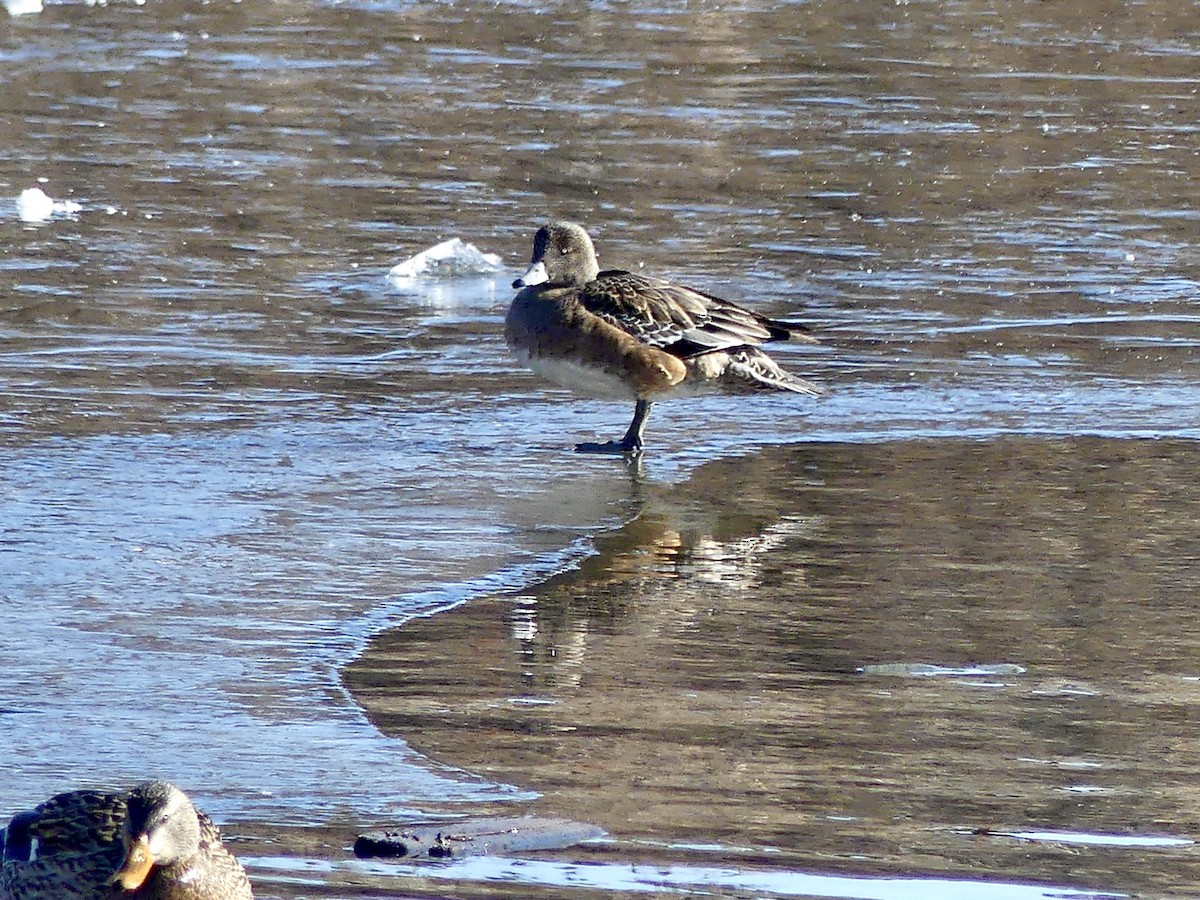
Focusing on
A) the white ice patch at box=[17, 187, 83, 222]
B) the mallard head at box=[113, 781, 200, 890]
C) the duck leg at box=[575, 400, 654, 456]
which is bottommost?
the duck leg at box=[575, 400, 654, 456]

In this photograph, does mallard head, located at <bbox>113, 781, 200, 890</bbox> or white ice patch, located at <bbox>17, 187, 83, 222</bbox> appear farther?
white ice patch, located at <bbox>17, 187, 83, 222</bbox>

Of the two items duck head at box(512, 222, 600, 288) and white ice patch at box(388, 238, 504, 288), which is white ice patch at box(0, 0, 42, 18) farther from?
duck head at box(512, 222, 600, 288)

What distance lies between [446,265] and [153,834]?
22.4 feet

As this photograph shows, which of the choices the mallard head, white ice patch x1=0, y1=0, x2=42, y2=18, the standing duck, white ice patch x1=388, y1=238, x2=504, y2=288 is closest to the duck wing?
the standing duck

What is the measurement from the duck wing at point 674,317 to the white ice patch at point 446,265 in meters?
2.24

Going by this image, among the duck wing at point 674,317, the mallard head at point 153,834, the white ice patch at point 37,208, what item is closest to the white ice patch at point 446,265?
the white ice patch at point 37,208

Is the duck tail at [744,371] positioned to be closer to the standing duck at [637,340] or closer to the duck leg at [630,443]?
the standing duck at [637,340]

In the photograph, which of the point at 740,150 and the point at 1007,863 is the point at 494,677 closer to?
the point at 1007,863

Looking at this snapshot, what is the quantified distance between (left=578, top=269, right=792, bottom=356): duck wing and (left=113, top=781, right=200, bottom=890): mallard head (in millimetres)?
4275

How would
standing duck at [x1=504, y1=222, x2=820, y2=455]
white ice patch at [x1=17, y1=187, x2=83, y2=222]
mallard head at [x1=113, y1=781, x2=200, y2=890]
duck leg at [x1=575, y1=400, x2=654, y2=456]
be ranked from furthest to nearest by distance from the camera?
white ice patch at [x1=17, y1=187, x2=83, y2=222]
standing duck at [x1=504, y1=222, x2=820, y2=455]
duck leg at [x1=575, y1=400, x2=654, y2=456]
mallard head at [x1=113, y1=781, x2=200, y2=890]

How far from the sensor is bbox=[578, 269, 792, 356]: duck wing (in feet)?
25.3

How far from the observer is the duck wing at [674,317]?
25.3 ft

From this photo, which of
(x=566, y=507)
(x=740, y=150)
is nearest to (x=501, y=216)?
(x=740, y=150)

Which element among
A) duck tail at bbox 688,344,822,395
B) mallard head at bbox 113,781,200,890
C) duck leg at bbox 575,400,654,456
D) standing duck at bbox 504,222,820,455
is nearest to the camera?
mallard head at bbox 113,781,200,890
